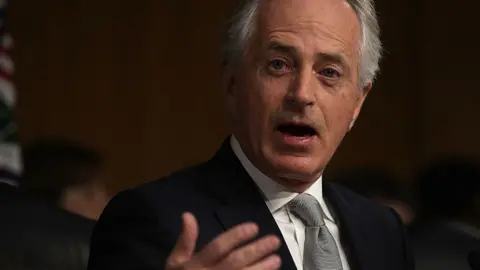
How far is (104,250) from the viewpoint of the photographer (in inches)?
74.3

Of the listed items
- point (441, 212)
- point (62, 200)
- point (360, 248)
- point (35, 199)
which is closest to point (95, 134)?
point (62, 200)

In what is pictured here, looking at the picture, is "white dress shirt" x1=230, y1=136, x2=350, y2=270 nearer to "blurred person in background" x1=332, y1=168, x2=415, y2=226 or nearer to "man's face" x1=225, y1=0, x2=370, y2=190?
"man's face" x1=225, y1=0, x2=370, y2=190

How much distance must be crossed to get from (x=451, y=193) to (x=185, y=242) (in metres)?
2.55

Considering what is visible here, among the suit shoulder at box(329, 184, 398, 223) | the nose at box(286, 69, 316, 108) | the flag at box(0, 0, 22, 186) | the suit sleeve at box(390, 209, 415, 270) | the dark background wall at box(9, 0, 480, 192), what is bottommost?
the dark background wall at box(9, 0, 480, 192)

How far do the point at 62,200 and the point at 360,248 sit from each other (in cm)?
194

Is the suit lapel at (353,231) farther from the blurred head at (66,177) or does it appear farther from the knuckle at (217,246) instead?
the blurred head at (66,177)

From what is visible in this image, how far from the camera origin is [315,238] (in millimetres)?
2041

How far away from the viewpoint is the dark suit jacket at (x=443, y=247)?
7.87ft

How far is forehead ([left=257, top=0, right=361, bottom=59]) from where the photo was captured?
6.59 feet

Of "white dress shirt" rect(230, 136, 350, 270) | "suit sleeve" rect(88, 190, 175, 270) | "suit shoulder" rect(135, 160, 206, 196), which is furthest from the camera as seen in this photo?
"white dress shirt" rect(230, 136, 350, 270)

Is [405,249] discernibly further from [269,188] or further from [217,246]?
[217,246]

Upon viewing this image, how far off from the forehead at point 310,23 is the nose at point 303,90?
0.06 meters

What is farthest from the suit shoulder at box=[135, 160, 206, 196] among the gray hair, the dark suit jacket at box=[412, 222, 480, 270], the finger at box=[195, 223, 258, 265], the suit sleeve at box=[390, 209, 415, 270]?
the dark suit jacket at box=[412, 222, 480, 270]

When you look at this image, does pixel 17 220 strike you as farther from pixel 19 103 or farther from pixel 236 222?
pixel 19 103
